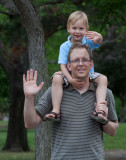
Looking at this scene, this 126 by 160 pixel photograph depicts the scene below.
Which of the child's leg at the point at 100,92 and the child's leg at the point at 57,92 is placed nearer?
the child's leg at the point at 100,92

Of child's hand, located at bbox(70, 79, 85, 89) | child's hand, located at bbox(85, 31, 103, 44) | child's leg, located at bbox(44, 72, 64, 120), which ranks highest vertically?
child's hand, located at bbox(85, 31, 103, 44)

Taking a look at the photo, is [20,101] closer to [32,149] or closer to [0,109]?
[32,149]

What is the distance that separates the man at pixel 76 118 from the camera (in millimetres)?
3545

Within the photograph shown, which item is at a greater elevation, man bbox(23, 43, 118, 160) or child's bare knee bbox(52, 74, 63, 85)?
child's bare knee bbox(52, 74, 63, 85)

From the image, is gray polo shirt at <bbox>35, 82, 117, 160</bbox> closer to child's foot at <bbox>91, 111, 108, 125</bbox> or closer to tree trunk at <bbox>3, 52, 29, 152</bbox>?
child's foot at <bbox>91, 111, 108, 125</bbox>

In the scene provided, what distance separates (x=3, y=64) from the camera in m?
16.9

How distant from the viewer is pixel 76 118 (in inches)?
141

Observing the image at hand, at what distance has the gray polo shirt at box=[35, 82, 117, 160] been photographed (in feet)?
11.6

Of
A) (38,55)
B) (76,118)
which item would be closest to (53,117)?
(76,118)

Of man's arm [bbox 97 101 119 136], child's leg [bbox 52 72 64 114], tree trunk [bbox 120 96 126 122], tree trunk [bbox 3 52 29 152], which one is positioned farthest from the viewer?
tree trunk [bbox 120 96 126 122]

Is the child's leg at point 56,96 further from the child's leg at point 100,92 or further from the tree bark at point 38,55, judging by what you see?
the tree bark at point 38,55

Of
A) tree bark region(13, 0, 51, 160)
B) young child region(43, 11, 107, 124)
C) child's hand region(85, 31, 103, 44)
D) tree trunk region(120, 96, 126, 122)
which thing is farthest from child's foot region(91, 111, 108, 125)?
tree trunk region(120, 96, 126, 122)

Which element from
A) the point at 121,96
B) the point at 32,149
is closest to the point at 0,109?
the point at 121,96

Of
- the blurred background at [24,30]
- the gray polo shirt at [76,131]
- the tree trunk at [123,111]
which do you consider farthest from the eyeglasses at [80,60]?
the tree trunk at [123,111]
